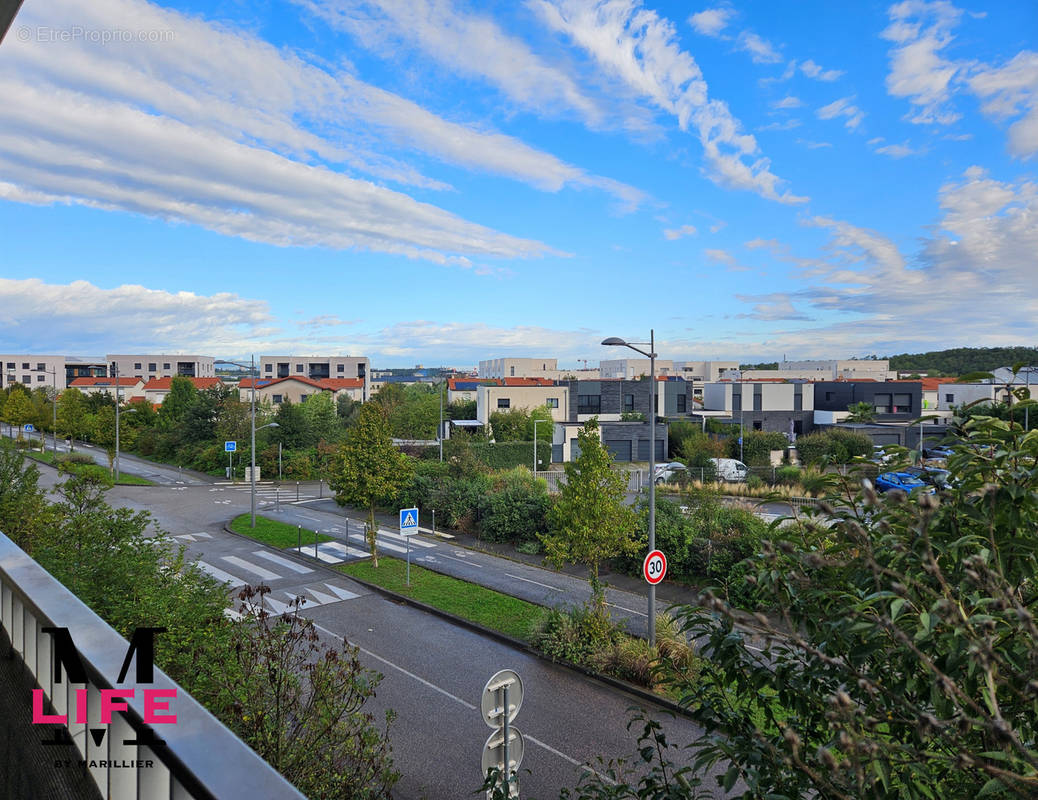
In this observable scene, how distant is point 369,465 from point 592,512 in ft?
32.1

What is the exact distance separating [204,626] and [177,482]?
37.8m

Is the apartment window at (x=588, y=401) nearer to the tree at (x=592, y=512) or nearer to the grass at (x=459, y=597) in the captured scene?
the grass at (x=459, y=597)

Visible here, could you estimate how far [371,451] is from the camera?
22547 millimetres

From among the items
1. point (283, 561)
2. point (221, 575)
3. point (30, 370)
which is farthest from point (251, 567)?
point (30, 370)

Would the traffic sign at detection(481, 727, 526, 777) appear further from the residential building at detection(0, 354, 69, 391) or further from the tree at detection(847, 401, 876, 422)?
the residential building at detection(0, 354, 69, 391)

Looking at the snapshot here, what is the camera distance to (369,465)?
2242 cm

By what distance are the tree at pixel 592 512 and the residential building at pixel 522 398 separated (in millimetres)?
49862

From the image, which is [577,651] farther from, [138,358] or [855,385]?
[138,358]

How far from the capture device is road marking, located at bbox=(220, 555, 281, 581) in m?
21.0

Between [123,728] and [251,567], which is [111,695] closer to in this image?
[123,728]

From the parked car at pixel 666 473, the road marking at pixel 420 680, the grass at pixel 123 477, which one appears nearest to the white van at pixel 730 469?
the parked car at pixel 666 473

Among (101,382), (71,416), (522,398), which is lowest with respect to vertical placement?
(71,416)

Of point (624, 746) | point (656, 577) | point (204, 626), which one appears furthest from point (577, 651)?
point (204, 626)

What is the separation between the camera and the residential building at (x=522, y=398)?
67.0 m
